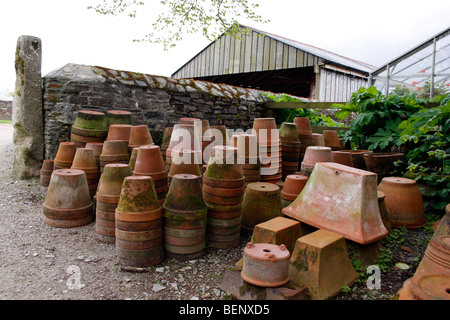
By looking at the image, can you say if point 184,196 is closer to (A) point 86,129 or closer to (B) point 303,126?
(A) point 86,129

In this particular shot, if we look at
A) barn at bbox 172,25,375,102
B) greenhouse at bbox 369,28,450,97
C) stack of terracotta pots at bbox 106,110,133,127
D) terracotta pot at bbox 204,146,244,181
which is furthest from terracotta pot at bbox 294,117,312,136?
barn at bbox 172,25,375,102

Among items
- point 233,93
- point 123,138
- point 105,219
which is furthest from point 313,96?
point 105,219

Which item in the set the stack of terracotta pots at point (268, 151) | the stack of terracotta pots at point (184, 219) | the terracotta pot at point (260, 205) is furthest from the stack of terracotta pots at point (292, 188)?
the stack of terracotta pots at point (184, 219)

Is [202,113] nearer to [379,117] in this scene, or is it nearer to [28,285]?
[379,117]

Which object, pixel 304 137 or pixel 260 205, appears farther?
pixel 304 137

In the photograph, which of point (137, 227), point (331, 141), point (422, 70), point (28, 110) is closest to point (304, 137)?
point (331, 141)

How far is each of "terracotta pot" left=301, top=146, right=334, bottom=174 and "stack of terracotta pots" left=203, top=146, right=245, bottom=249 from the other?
1074 millimetres

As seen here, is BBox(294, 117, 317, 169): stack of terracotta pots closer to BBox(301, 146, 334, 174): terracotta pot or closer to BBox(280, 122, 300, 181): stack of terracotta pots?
BBox(280, 122, 300, 181): stack of terracotta pots

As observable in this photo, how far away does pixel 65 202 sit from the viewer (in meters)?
3.29

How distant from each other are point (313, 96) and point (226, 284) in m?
10.1

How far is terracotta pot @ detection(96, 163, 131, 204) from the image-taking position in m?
2.95

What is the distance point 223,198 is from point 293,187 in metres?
0.85

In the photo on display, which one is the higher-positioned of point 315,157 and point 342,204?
point 315,157

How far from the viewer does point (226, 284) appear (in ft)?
7.22
